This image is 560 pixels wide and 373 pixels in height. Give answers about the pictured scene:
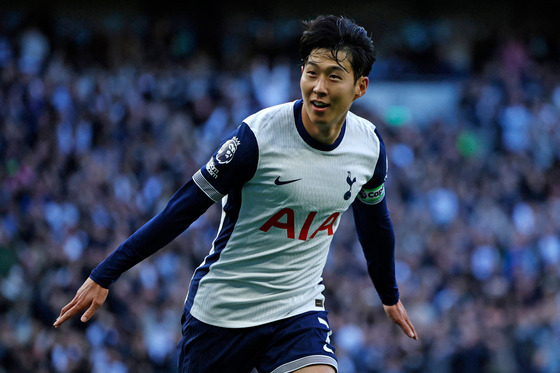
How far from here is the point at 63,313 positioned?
392 cm

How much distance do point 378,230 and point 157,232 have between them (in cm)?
125

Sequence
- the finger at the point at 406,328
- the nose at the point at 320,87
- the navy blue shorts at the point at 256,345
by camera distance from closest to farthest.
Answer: the nose at the point at 320,87
the navy blue shorts at the point at 256,345
the finger at the point at 406,328

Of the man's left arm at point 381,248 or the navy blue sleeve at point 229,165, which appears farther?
the man's left arm at point 381,248

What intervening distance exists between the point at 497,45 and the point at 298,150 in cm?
Answer: 1475

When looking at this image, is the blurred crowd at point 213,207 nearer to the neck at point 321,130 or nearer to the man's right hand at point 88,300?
the man's right hand at point 88,300

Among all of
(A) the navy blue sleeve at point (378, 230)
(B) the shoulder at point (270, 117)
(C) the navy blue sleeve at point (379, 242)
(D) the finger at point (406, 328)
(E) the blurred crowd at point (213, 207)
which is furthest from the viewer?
(E) the blurred crowd at point (213, 207)

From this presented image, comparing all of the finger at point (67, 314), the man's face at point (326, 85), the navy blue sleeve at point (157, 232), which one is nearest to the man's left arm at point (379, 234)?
the man's face at point (326, 85)

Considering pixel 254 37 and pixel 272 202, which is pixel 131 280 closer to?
pixel 272 202

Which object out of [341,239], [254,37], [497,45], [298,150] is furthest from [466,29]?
[298,150]

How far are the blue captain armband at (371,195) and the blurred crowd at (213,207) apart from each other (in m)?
6.07

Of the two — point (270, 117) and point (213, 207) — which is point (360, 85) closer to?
point (270, 117)

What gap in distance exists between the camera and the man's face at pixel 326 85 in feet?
12.7

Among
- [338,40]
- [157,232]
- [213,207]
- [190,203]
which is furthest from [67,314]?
[213,207]

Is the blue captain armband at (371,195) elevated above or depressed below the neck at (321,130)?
below
